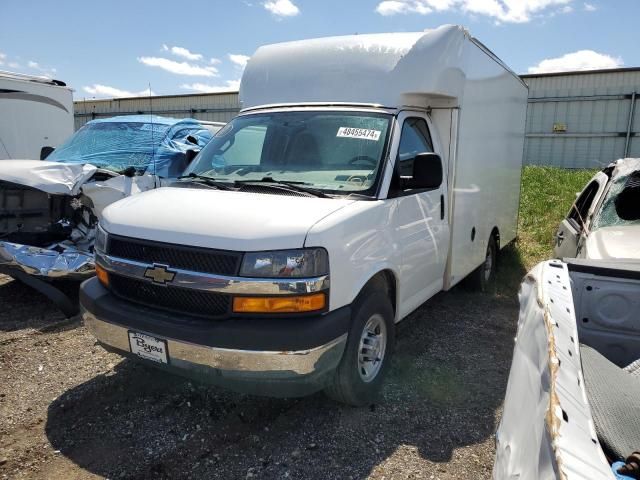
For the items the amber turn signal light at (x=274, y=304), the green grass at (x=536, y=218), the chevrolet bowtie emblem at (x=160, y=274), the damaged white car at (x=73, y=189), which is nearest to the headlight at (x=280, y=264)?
the amber turn signal light at (x=274, y=304)

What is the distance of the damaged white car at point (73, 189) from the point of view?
528cm

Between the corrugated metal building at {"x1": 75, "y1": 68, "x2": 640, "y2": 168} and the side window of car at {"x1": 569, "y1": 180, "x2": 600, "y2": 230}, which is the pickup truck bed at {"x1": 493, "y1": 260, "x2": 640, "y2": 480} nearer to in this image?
the side window of car at {"x1": 569, "y1": 180, "x2": 600, "y2": 230}

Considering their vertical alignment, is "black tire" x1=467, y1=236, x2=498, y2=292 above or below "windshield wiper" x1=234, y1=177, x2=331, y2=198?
below

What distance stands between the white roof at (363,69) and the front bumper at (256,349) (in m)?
2.18

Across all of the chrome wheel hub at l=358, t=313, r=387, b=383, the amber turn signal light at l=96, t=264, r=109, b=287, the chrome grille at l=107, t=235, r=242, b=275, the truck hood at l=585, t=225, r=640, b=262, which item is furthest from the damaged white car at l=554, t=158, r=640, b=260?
the amber turn signal light at l=96, t=264, r=109, b=287

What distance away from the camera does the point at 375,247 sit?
11.5 feet

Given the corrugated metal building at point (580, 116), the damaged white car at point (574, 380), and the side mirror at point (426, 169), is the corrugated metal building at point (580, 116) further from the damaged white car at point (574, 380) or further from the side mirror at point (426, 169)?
the damaged white car at point (574, 380)

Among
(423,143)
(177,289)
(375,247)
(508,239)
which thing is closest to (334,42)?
(423,143)

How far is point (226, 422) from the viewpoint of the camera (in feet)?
11.4

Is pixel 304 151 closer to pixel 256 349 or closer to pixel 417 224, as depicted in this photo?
pixel 417 224

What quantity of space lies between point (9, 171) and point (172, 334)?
378cm

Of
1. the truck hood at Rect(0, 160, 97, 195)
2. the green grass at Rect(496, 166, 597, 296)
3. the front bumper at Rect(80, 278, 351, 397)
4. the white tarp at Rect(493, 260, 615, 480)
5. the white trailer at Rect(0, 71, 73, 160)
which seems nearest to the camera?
the white tarp at Rect(493, 260, 615, 480)

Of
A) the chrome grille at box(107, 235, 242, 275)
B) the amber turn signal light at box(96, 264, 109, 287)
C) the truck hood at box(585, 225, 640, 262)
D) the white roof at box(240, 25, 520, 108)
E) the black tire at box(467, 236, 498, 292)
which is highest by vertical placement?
the white roof at box(240, 25, 520, 108)

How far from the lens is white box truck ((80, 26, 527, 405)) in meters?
2.92
